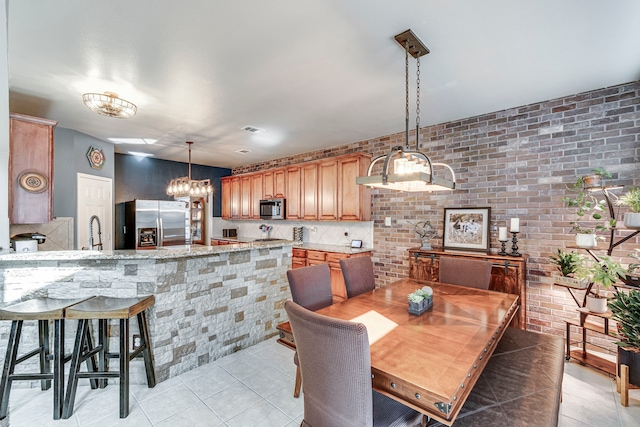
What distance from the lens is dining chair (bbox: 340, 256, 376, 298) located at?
2.67 metres

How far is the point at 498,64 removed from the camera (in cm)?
238

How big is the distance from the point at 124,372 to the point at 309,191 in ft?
12.1

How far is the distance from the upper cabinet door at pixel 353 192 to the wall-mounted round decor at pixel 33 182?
3.62 meters

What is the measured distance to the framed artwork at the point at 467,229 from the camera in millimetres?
3494

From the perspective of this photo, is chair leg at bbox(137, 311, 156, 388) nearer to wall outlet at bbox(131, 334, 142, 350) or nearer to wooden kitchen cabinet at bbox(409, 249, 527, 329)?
wall outlet at bbox(131, 334, 142, 350)

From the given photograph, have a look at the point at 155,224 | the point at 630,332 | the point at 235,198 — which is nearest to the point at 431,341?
the point at 630,332

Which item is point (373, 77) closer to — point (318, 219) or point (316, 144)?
point (316, 144)

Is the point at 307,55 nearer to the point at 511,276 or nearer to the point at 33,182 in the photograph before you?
the point at 511,276

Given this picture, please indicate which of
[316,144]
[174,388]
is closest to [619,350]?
[174,388]

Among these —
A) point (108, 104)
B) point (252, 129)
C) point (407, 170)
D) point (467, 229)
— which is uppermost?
point (252, 129)

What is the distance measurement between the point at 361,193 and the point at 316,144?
4.02 feet

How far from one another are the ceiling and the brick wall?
216 millimetres

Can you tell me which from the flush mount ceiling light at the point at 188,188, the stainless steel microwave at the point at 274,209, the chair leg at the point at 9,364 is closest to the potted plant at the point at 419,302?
the chair leg at the point at 9,364

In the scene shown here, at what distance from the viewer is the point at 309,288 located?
229 centimetres
